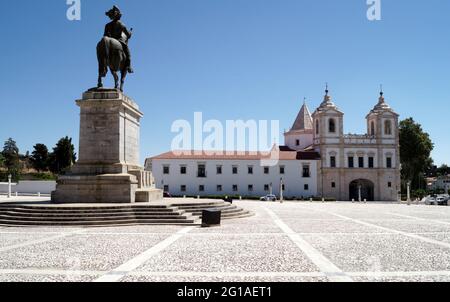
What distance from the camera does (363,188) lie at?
200 ft

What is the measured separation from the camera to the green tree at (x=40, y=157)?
7488cm

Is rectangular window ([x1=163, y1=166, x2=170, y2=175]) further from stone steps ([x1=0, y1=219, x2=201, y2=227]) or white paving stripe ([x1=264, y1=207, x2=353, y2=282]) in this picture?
white paving stripe ([x1=264, y1=207, x2=353, y2=282])

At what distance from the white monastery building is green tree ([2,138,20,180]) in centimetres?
1971

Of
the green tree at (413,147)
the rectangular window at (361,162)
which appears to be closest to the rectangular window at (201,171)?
the rectangular window at (361,162)

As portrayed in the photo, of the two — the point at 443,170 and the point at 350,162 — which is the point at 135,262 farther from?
the point at 443,170

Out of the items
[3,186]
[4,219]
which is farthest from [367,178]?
[4,219]

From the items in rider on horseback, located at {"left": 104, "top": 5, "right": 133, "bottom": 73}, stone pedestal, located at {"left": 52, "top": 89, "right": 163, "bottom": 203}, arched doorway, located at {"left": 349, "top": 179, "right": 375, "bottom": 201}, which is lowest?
arched doorway, located at {"left": 349, "top": 179, "right": 375, "bottom": 201}

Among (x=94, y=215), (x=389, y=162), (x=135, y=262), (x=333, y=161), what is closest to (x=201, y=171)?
(x=333, y=161)

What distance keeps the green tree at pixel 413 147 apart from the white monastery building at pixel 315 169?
9.37m

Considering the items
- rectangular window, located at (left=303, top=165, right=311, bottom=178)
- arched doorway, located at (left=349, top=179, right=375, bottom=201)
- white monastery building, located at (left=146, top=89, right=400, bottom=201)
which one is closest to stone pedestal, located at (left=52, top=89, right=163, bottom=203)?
white monastery building, located at (left=146, top=89, right=400, bottom=201)

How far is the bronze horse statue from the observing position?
57.7 feet

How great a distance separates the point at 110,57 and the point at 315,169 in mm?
46663

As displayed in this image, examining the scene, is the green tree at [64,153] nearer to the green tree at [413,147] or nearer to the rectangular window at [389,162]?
the rectangular window at [389,162]

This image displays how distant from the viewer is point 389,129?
62.4 meters
